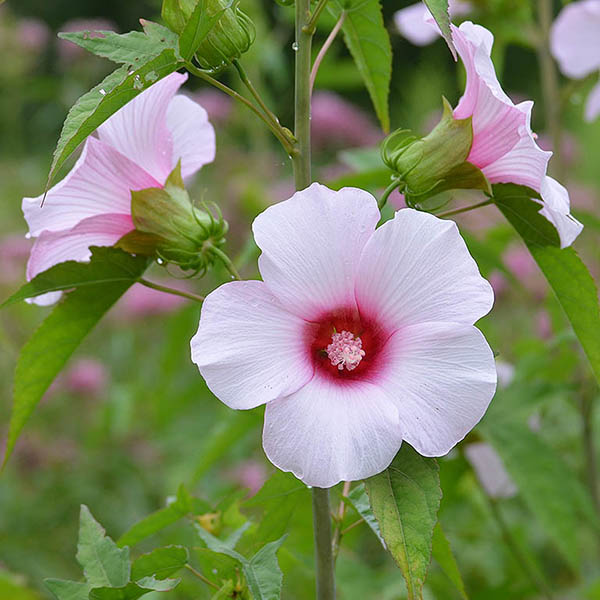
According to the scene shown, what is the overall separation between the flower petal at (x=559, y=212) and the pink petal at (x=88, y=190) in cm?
33

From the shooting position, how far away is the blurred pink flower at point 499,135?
621 mm

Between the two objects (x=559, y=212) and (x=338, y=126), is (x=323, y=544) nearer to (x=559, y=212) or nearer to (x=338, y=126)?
(x=559, y=212)

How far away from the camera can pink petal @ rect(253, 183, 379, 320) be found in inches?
23.1

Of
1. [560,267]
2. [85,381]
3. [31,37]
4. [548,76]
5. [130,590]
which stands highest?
[560,267]

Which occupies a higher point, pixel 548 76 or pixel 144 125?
pixel 144 125

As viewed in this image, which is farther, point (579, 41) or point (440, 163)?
point (579, 41)

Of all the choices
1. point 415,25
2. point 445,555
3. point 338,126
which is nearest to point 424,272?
point 445,555

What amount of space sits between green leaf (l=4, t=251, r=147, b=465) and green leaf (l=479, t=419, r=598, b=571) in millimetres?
589

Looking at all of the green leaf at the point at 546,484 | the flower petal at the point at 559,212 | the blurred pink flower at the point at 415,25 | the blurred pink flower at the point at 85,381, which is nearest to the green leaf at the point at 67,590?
the flower petal at the point at 559,212

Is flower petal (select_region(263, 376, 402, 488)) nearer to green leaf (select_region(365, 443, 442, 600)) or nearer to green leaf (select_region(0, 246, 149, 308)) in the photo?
green leaf (select_region(365, 443, 442, 600))

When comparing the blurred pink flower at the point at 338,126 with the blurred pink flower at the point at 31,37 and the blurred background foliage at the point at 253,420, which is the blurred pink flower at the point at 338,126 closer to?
the blurred background foliage at the point at 253,420

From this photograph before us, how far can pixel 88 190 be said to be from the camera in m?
0.72

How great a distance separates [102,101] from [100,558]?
1.18 ft

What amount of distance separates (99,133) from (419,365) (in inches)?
13.2
